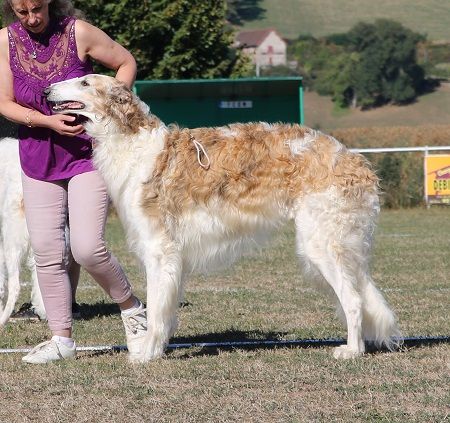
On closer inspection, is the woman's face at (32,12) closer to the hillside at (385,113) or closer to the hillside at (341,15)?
the hillside at (385,113)

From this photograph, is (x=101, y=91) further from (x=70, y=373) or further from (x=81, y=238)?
(x=70, y=373)

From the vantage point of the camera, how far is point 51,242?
6516 mm

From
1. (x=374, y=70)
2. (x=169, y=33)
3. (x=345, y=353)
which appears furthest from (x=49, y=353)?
(x=374, y=70)

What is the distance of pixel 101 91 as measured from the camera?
6.40 m

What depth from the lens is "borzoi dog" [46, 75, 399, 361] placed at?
6.50 metres

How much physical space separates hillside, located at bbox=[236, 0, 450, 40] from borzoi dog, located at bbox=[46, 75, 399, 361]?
59.5 metres

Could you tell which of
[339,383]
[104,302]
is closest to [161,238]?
[339,383]

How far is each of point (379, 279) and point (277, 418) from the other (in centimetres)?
623

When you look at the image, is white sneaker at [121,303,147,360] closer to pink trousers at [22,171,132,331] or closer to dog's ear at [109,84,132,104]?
pink trousers at [22,171,132,331]

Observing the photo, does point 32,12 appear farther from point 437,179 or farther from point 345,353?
point 437,179

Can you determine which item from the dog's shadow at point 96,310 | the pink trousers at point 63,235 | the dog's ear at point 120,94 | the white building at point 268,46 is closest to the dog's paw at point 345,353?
the pink trousers at point 63,235

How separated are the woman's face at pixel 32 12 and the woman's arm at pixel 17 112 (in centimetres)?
19

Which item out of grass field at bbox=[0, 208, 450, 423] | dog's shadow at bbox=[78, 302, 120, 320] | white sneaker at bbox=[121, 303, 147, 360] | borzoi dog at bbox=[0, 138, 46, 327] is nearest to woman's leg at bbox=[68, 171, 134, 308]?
white sneaker at bbox=[121, 303, 147, 360]

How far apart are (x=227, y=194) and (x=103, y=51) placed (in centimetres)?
119
